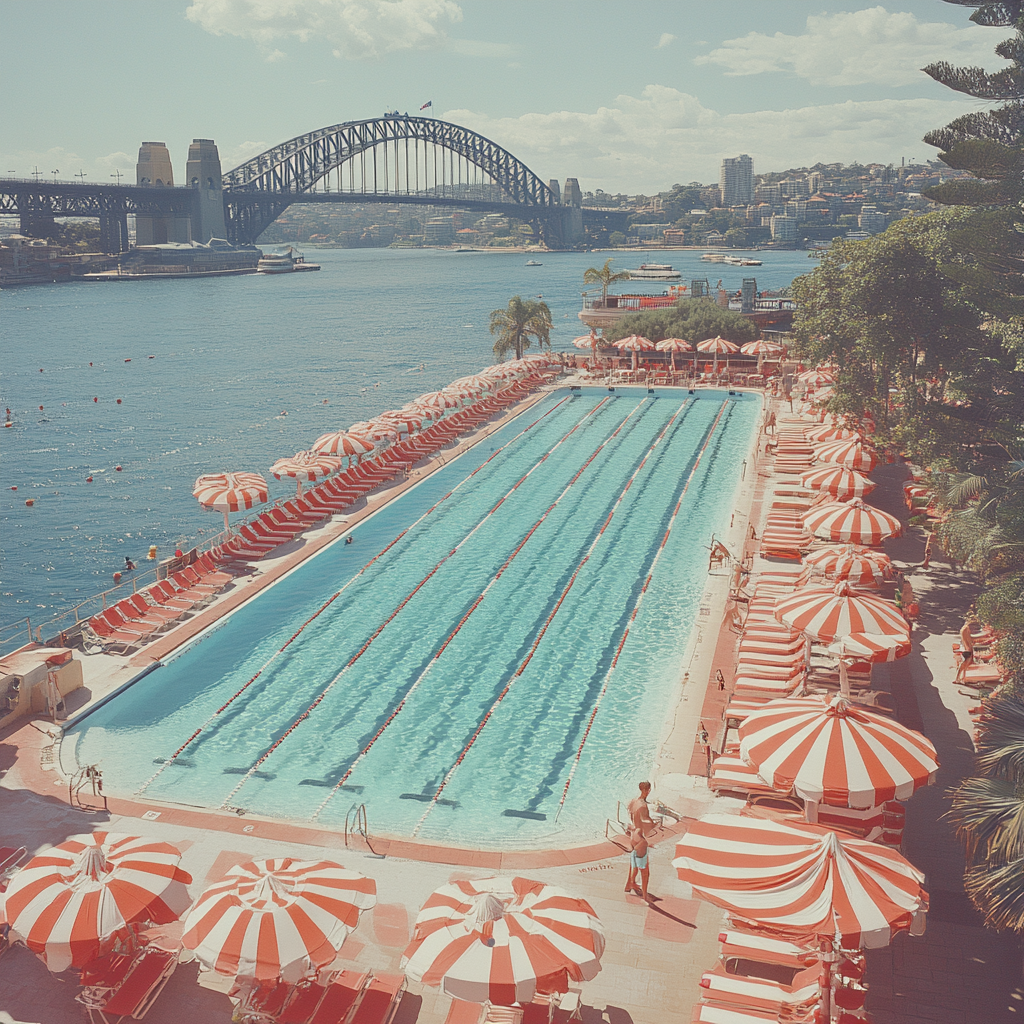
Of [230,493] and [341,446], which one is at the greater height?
[341,446]

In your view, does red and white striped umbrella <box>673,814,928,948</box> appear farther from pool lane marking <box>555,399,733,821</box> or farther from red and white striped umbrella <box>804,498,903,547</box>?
red and white striped umbrella <box>804,498,903,547</box>

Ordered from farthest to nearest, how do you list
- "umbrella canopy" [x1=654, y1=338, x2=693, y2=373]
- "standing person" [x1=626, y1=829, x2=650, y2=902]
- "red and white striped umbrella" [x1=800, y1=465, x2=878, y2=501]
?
1. "umbrella canopy" [x1=654, y1=338, x2=693, y2=373]
2. "red and white striped umbrella" [x1=800, y1=465, x2=878, y2=501]
3. "standing person" [x1=626, y1=829, x2=650, y2=902]

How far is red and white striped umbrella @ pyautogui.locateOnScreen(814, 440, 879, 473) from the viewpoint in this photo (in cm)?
2198

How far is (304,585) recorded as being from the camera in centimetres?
2025

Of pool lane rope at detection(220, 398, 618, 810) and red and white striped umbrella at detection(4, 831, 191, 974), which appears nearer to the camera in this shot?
red and white striped umbrella at detection(4, 831, 191, 974)

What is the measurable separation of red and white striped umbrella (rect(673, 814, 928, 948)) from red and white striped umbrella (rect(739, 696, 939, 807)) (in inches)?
37.3

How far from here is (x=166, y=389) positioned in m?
60.8

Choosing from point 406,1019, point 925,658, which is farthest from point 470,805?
point 925,658

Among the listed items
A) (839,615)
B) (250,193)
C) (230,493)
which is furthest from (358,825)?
(250,193)

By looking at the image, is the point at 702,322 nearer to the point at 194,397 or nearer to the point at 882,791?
the point at 194,397

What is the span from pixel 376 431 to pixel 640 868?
838 inches

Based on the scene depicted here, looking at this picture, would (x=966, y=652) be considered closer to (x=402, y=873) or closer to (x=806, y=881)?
(x=806, y=881)

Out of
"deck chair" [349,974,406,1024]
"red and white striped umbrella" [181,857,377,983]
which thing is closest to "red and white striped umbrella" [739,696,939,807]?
"deck chair" [349,974,406,1024]

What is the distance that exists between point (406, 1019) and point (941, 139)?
1645 cm
